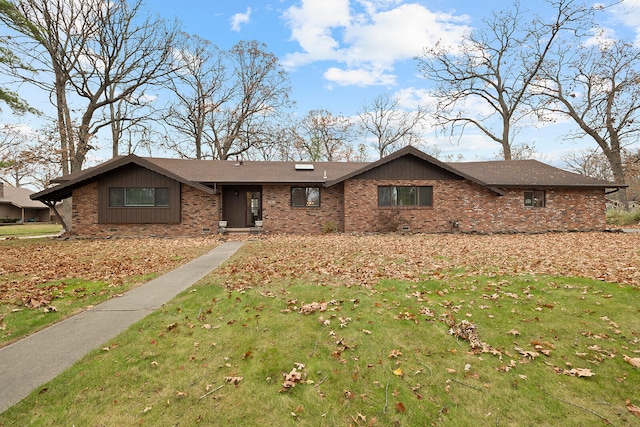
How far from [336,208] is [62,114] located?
18976 mm

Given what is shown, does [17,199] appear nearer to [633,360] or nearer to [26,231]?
[26,231]

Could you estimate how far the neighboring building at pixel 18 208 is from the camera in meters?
33.6

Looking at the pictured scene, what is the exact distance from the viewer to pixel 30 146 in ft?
70.2

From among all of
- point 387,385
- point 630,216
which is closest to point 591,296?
point 387,385

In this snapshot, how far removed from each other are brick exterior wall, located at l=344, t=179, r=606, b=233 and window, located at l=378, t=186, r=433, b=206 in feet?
0.91

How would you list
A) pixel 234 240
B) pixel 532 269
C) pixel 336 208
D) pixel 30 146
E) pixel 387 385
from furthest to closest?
pixel 30 146
pixel 336 208
pixel 234 240
pixel 532 269
pixel 387 385

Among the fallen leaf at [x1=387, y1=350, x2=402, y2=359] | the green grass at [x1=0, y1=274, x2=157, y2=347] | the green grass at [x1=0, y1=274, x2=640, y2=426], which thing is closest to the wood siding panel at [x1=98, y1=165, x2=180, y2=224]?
A: the green grass at [x1=0, y1=274, x2=157, y2=347]

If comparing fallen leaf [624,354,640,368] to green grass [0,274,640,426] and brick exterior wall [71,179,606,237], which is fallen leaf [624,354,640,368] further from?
brick exterior wall [71,179,606,237]

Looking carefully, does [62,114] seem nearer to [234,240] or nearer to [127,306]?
[234,240]

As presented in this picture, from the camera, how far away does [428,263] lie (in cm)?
806

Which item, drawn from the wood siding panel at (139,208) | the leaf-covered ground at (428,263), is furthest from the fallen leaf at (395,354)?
the wood siding panel at (139,208)

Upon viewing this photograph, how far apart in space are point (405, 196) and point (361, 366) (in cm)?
1423

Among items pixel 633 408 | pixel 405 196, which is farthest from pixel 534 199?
pixel 633 408

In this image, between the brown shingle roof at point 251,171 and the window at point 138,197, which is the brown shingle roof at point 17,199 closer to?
the brown shingle roof at point 251,171
